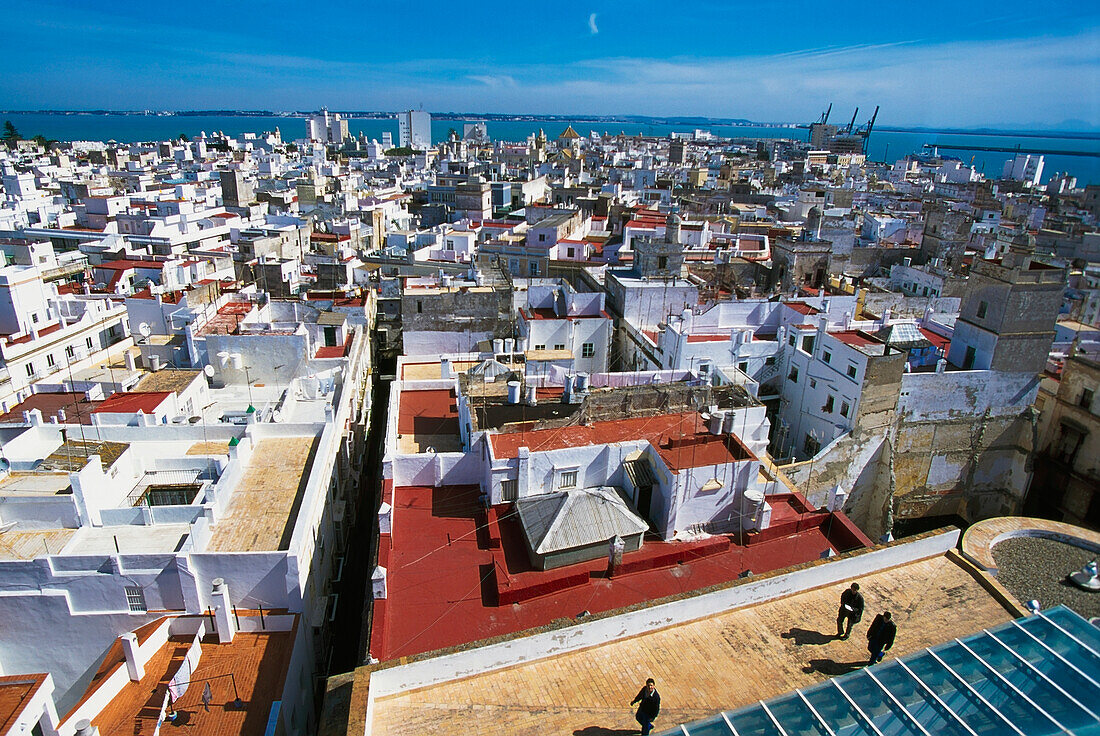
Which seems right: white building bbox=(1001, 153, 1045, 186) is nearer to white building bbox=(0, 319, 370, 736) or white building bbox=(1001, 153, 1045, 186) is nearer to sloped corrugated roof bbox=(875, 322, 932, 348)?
sloped corrugated roof bbox=(875, 322, 932, 348)

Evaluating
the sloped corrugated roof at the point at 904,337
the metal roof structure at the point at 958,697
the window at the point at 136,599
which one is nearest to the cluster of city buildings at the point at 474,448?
the window at the point at 136,599

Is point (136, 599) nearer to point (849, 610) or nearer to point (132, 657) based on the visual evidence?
point (132, 657)

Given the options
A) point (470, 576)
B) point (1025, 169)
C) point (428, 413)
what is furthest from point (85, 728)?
point (1025, 169)

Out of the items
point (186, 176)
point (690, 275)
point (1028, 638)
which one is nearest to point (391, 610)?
point (1028, 638)

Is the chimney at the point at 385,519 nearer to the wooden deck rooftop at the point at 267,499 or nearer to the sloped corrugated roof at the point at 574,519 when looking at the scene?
the wooden deck rooftop at the point at 267,499

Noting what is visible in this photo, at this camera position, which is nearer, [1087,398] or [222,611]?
[222,611]
